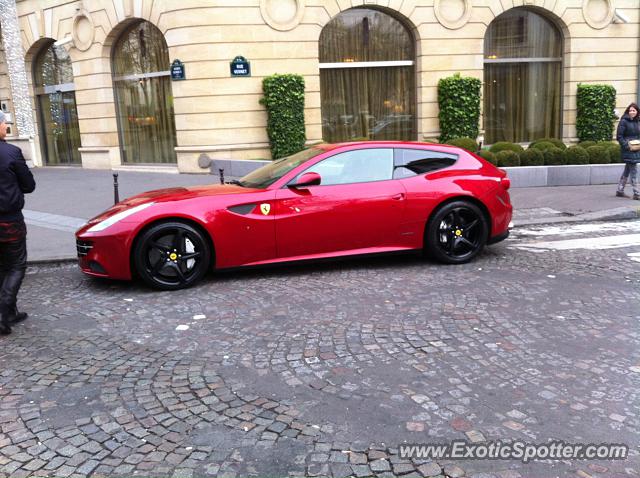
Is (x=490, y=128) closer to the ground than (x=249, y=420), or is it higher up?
higher up


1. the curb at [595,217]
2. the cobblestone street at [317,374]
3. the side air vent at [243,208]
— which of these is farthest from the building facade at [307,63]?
the cobblestone street at [317,374]

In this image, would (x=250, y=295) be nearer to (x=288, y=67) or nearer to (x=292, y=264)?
(x=292, y=264)

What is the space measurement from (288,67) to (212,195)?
428 inches

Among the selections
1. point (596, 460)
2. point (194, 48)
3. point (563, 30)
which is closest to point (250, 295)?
point (596, 460)

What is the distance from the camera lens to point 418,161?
7199 millimetres

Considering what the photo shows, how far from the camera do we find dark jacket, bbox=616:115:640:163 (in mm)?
11602

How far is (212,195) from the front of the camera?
6492mm

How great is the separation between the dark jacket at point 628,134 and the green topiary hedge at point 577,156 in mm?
2198

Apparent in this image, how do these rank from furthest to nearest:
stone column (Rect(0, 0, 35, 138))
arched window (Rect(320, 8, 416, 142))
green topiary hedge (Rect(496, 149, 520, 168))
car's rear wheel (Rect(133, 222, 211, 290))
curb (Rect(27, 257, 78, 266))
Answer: stone column (Rect(0, 0, 35, 138))
arched window (Rect(320, 8, 416, 142))
green topiary hedge (Rect(496, 149, 520, 168))
curb (Rect(27, 257, 78, 266))
car's rear wheel (Rect(133, 222, 211, 290))

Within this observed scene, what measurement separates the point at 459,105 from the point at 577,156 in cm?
419

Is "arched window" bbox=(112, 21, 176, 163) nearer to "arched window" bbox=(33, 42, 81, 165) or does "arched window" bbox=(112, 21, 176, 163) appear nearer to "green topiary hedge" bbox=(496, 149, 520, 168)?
"arched window" bbox=(33, 42, 81, 165)

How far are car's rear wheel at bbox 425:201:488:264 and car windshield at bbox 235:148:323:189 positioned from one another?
1.62m

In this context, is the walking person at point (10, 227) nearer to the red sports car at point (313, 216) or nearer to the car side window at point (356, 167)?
the red sports car at point (313, 216)

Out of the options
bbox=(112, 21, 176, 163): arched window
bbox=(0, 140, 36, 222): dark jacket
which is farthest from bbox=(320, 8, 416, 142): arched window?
bbox=(0, 140, 36, 222): dark jacket
